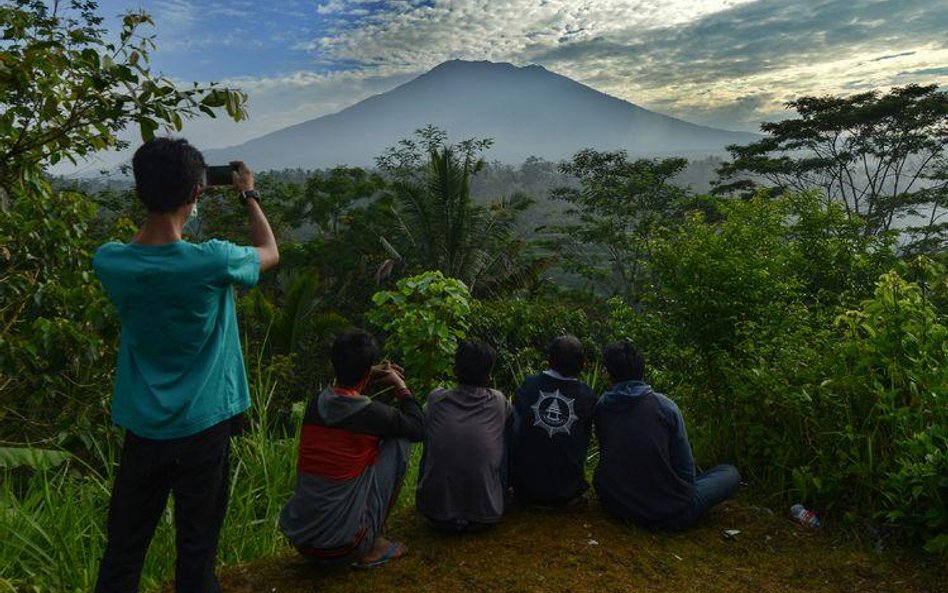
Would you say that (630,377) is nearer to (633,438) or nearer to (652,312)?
(633,438)

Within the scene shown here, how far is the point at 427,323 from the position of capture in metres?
4.09

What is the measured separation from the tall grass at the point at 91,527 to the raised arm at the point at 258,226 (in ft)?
5.14

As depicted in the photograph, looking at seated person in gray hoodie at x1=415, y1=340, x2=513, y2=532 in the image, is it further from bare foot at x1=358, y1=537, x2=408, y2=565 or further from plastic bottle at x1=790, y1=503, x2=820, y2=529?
plastic bottle at x1=790, y1=503, x2=820, y2=529

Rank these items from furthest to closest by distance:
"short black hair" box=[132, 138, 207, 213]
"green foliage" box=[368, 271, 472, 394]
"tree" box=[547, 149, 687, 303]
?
"tree" box=[547, 149, 687, 303] < "green foliage" box=[368, 271, 472, 394] < "short black hair" box=[132, 138, 207, 213]

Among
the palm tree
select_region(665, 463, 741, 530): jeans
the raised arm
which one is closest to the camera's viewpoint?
the raised arm

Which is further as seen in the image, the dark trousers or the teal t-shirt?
the dark trousers

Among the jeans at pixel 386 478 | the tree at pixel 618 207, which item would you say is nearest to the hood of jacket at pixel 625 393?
the jeans at pixel 386 478

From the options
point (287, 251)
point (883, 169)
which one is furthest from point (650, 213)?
point (287, 251)

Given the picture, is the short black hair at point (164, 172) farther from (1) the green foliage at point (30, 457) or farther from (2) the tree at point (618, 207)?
(2) the tree at point (618, 207)

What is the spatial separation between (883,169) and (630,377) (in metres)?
25.1

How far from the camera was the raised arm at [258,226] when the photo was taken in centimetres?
204

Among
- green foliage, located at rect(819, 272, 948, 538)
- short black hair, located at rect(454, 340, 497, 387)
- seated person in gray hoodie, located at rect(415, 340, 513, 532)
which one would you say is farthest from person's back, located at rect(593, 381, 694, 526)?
green foliage, located at rect(819, 272, 948, 538)

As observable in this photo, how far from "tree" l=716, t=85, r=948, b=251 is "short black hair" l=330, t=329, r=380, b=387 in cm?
2083

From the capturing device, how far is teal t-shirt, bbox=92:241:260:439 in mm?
1817
